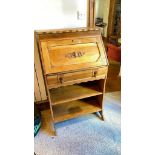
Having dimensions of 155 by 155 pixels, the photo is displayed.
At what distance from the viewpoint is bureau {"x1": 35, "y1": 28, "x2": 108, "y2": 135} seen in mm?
1577

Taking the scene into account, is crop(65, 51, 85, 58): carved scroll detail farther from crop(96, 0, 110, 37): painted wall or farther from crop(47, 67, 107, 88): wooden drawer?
crop(96, 0, 110, 37): painted wall

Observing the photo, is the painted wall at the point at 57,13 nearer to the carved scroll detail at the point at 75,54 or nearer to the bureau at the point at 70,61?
the bureau at the point at 70,61

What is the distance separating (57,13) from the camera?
6.21 feet

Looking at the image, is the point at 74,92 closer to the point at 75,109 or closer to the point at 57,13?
the point at 75,109

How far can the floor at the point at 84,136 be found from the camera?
1698mm

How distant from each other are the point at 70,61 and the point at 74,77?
6.5 inches

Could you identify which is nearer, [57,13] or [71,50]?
[71,50]

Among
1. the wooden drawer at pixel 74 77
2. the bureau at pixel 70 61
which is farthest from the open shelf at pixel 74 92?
the wooden drawer at pixel 74 77

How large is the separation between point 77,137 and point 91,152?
0.81 feet

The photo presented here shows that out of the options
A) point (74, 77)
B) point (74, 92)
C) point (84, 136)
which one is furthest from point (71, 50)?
point (84, 136)

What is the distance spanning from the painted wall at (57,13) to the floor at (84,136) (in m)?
1.13

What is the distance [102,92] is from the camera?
1.96 metres
